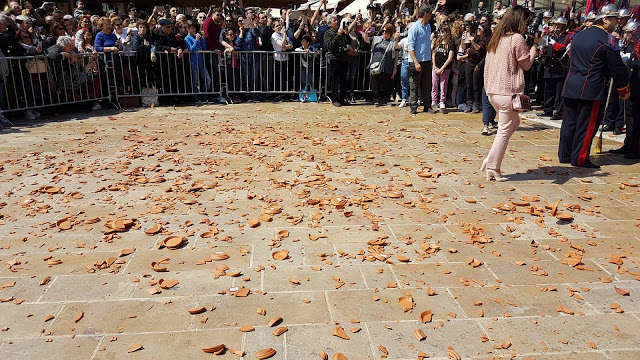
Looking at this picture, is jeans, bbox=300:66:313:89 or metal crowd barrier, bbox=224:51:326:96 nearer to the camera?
metal crowd barrier, bbox=224:51:326:96

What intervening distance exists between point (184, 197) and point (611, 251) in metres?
4.30

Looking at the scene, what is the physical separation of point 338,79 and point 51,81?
6.25 meters

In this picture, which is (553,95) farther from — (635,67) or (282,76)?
(282,76)

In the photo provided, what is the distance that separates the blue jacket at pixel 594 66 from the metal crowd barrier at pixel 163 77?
262 inches

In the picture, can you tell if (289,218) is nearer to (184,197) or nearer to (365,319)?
(184,197)

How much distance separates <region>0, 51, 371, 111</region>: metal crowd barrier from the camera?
10.3 m

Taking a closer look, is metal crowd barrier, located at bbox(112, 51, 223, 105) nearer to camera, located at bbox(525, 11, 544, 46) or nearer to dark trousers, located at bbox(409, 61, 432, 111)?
dark trousers, located at bbox(409, 61, 432, 111)

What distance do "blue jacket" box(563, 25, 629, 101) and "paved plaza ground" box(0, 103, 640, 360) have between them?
3.55 ft

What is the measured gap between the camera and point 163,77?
12.2m

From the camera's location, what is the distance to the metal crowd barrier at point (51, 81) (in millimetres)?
Result: 10039

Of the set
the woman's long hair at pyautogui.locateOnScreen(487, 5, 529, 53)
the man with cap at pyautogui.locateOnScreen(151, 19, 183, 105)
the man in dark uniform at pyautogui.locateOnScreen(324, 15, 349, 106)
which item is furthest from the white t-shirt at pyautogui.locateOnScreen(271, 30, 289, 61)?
the woman's long hair at pyautogui.locateOnScreen(487, 5, 529, 53)

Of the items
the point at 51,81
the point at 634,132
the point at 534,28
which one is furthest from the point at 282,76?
the point at 634,132

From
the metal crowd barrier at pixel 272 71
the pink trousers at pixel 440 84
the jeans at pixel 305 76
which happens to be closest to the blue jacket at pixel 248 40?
the metal crowd barrier at pixel 272 71

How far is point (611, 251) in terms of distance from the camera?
14.7 feet
